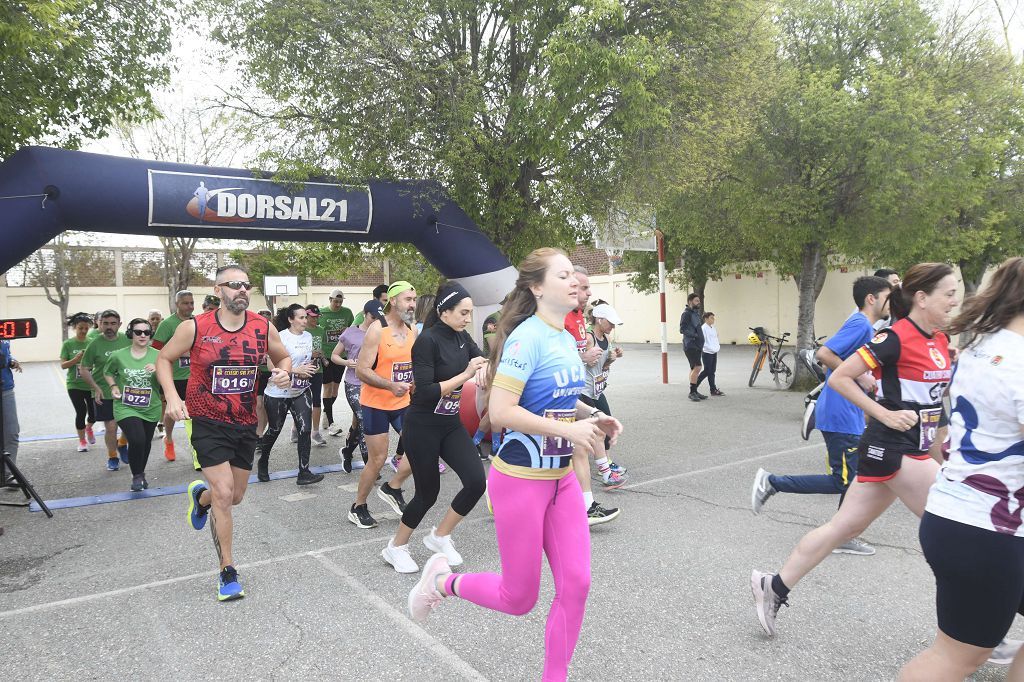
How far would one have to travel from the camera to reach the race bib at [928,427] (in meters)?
3.46

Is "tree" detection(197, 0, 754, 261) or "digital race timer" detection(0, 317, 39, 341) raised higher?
"tree" detection(197, 0, 754, 261)

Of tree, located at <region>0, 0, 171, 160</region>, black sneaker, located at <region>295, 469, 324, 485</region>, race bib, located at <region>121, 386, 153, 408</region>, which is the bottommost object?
black sneaker, located at <region>295, 469, 324, 485</region>

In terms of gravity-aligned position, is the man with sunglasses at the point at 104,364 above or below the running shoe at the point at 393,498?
above

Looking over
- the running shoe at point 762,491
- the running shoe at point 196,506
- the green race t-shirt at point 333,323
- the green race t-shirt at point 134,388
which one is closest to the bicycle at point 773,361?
the green race t-shirt at point 333,323

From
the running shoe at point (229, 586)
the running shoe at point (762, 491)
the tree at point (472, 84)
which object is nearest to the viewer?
the running shoe at point (229, 586)

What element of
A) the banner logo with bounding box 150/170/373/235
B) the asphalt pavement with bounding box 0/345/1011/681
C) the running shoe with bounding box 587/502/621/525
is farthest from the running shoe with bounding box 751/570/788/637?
the banner logo with bounding box 150/170/373/235

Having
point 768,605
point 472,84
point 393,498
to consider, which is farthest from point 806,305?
point 768,605

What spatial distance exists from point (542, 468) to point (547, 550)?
1.18 ft

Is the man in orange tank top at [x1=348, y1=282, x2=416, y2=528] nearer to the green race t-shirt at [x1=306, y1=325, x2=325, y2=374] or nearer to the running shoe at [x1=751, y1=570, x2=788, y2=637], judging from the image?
the running shoe at [x1=751, y1=570, x2=788, y2=637]

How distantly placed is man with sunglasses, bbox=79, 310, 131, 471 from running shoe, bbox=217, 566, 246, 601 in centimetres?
495

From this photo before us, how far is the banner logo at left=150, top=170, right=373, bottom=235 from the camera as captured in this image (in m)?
7.31

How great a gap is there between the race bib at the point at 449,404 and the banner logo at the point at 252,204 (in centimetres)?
440

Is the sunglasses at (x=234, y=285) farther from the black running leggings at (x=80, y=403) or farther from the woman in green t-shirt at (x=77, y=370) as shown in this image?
the black running leggings at (x=80, y=403)

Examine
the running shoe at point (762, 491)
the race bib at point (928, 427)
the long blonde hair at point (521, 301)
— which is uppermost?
the long blonde hair at point (521, 301)
